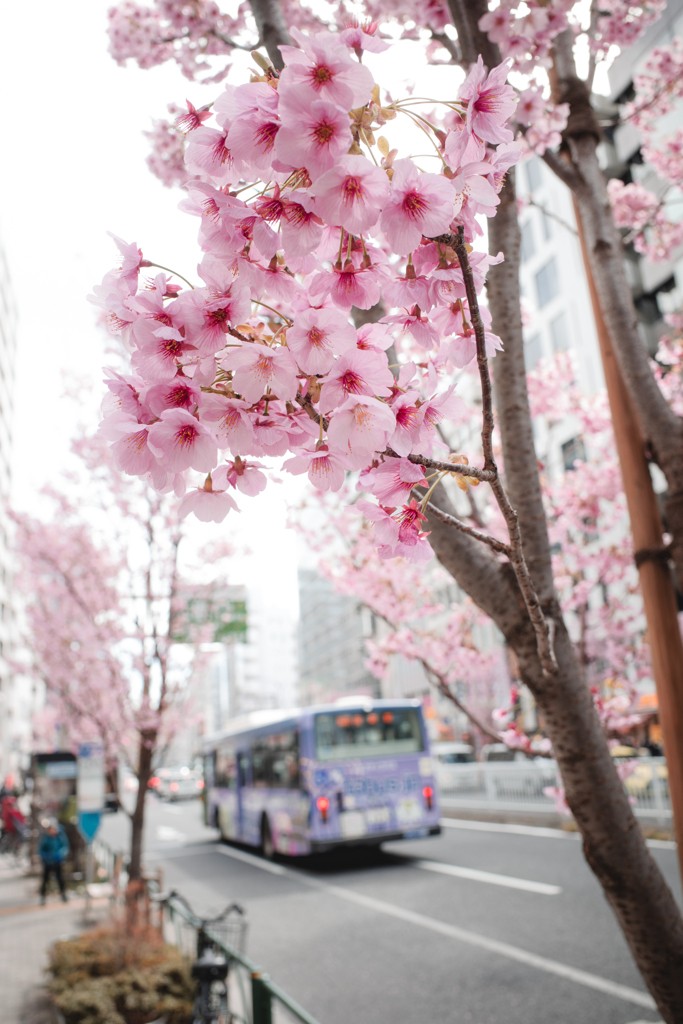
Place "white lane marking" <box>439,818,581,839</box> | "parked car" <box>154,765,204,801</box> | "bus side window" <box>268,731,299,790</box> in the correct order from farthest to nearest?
1. "parked car" <box>154,765,204,801</box>
2. "white lane marking" <box>439,818,581,839</box>
3. "bus side window" <box>268,731,299,790</box>

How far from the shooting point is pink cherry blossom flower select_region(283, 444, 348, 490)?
111 centimetres

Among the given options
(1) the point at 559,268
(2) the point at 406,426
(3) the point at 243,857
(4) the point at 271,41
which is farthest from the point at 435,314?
(1) the point at 559,268

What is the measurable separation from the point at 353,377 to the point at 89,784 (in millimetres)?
11093

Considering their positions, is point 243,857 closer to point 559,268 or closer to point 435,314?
point 435,314

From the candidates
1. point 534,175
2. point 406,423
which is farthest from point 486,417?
point 534,175

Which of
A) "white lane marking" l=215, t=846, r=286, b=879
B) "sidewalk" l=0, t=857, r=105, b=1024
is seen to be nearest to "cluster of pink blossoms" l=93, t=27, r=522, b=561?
"sidewalk" l=0, t=857, r=105, b=1024

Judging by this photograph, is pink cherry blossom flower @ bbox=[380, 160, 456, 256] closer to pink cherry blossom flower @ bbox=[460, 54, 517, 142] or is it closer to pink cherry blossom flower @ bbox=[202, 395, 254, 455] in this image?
pink cherry blossom flower @ bbox=[460, 54, 517, 142]

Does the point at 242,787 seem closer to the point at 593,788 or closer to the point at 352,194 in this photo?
the point at 593,788

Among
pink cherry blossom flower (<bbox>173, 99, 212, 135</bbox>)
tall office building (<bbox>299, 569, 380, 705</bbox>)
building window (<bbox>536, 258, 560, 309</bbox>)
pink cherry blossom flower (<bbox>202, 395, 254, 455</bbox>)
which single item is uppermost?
building window (<bbox>536, 258, 560, 309</bbox>)

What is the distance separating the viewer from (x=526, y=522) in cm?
236

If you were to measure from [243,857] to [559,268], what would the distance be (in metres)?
28.0

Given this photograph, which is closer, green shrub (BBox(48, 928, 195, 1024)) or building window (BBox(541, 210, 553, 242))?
green shrub (BBox(48, 928, 195, 1024))

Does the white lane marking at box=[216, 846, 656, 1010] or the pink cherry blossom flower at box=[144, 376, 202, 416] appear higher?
the pink cherry blossom flower at box=[144, 376, 202, 416]

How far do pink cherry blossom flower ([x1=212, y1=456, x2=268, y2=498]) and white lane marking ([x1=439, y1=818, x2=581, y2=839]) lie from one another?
43.9 feet
